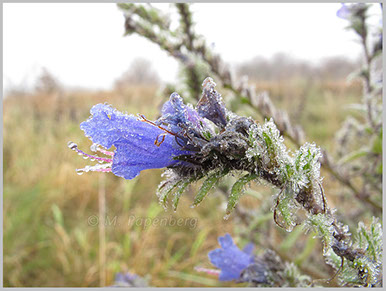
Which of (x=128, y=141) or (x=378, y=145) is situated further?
(x=378, y=145)

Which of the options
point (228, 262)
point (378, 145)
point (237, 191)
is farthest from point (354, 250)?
point (378, 145)

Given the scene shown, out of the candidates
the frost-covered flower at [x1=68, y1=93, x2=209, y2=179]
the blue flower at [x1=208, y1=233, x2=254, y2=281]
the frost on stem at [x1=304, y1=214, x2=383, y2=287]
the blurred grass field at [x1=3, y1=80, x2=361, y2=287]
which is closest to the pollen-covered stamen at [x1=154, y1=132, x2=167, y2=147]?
the frost-covered flower at [x1=68, y1=93, x2=209, y2=179]

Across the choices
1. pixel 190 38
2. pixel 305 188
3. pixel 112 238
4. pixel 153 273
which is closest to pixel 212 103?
pixel 305 188

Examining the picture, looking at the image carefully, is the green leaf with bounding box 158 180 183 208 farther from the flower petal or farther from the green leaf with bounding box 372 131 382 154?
the green leaf with bounding box 372 131 382 154

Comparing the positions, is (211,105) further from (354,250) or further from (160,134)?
(354,250)

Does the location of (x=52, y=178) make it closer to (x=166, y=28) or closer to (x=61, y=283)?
(x=61, y=283)
